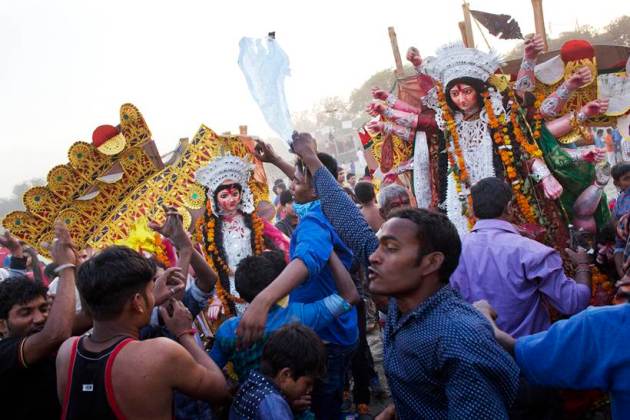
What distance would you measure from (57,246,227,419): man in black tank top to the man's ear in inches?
37.4

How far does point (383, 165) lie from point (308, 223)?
9.50 ft

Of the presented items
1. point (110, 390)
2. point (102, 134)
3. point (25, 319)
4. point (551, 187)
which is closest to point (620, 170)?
point (551, 187)

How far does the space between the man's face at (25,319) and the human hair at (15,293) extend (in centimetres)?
2

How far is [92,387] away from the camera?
1.81m

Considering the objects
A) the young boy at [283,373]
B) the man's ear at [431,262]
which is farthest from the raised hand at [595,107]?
the young boy at [283,373]

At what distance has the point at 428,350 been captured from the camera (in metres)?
1.56

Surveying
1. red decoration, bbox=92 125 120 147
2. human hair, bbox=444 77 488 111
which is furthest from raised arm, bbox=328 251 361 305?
red decoration, bbox=92 125 120 147

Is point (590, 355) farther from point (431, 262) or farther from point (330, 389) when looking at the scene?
point (330, 389)

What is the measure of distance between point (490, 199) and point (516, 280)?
49cm

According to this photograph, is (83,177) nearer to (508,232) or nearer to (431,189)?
(431,189)

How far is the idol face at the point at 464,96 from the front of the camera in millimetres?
4375

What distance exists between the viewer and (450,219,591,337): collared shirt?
2586mm

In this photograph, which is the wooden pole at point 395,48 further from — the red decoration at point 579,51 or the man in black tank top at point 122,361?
the man in black tank top at point 122,361

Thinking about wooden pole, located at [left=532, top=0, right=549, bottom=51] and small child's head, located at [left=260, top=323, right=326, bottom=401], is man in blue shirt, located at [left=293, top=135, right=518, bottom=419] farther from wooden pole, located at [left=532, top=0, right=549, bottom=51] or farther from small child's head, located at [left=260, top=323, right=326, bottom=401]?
wooden pole, located at [left=532, top=0, right=549, bottom=51]
